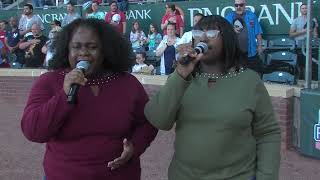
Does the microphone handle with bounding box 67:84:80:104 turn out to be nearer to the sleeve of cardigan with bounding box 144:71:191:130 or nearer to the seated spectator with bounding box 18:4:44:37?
the sleeve of cardigan with bounding box 144:71:191:130

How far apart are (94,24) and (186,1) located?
961 centimetres

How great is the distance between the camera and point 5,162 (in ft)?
18.5

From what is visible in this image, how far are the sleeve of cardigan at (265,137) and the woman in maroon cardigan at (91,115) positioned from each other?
53 cm

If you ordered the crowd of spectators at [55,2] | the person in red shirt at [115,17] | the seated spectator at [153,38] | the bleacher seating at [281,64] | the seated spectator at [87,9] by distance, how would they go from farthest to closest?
the crowd of spectators at [55,2] < the seated spectator at [87,9] < the person in red shirt at [115,17] < the seated spectator at [153,38] < the bleacher seating at [281,64]

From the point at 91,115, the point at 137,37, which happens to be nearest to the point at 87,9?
the point at 137,37

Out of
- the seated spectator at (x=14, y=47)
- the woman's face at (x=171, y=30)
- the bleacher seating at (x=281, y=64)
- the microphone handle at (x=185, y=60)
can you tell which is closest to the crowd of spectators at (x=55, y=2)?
the seated spectator at (x=14, y=47)

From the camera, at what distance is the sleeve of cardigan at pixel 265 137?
2139 millimetres

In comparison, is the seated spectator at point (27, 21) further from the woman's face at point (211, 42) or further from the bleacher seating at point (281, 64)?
the woman's face at point (211, 42)

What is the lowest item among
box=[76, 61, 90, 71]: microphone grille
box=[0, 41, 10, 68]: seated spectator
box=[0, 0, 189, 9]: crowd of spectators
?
box=[0, 41, 10, 68]: seated spectator

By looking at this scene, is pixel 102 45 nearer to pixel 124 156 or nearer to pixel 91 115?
pixel 91 115

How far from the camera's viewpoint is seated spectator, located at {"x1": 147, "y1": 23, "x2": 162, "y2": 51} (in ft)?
36.8

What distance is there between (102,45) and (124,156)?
0.51 metres

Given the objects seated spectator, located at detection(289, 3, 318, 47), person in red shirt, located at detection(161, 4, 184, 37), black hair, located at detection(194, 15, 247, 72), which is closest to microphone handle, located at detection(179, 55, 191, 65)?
black hair, located at detection(194, 15, 247, 72)

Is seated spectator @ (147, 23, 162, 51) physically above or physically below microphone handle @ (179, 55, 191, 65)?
below
